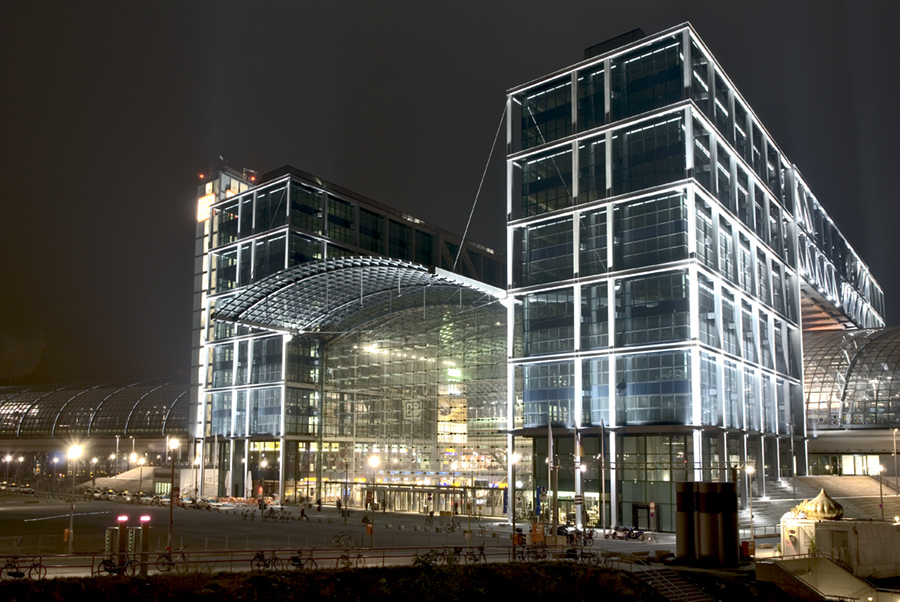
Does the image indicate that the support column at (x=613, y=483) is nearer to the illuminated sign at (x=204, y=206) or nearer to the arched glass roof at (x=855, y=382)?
the arched glass roof at (x=855, y=382)

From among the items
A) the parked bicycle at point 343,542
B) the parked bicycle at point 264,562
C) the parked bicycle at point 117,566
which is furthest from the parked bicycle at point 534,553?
the parked bicycle at point 117,566

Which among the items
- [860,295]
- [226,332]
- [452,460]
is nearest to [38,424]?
[226,332]

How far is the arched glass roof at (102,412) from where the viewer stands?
148 meters

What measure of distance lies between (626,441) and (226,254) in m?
66.9

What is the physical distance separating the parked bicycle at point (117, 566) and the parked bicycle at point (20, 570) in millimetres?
2129

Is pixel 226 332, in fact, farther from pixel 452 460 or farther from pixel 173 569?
pixel 173 569

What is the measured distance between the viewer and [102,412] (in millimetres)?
159250

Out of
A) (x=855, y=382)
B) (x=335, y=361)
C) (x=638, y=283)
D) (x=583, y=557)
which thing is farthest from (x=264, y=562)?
(x=855, y=382)

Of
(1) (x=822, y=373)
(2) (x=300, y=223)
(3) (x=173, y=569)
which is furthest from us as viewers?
(2) (x=300, y=223)

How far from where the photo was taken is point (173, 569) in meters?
36.6

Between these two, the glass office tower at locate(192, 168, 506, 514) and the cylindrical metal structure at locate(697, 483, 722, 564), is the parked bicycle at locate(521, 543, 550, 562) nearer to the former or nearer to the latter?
the cylindrical metal structure at locate(697, 483, 722, 564)

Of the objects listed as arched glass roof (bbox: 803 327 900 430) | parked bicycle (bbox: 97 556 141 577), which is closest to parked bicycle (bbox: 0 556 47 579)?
parked bicycle (bbox: 97 556 141 577)

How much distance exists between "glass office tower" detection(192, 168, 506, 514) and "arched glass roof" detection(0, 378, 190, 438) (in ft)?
110

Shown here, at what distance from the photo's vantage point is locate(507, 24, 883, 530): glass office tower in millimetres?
65438
